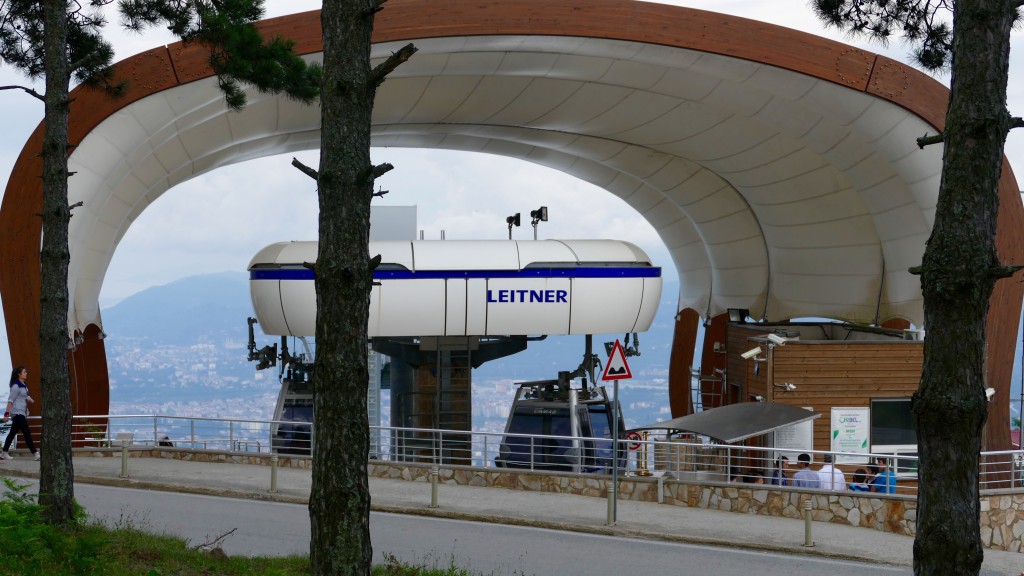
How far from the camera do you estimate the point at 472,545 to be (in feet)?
44.9

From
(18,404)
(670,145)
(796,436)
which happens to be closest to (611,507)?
(796,436)

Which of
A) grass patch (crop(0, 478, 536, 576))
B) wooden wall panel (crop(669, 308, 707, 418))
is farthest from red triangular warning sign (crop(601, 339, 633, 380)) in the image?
wooden wall panel (crop(669, 308, 707, 418))

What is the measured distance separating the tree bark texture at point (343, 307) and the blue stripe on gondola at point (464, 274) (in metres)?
13.8

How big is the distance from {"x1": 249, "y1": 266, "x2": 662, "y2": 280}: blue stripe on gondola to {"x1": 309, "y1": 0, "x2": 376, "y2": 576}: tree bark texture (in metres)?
13.8

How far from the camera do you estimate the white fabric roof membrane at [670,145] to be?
22453 millimetres

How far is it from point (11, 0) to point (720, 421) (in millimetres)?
12586

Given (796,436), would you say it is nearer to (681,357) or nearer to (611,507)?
(611,507)

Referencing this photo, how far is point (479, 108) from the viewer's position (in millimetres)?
27344

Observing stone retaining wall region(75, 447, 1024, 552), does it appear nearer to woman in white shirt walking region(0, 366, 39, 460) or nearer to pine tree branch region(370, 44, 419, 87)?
woman in white shirt walking region(0, 366, 39, 460)

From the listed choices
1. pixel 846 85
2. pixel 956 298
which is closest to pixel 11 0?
pixel 956 298

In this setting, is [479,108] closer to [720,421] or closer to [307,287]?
[307,287]

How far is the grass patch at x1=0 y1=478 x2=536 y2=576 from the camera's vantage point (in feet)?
31.9

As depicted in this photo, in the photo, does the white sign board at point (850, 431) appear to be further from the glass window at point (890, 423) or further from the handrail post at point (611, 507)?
the handrail post at point (611, 507)

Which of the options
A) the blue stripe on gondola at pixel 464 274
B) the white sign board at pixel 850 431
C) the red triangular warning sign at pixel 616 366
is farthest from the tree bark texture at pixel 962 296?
the blue stripe on gondola at pixel 464 274
